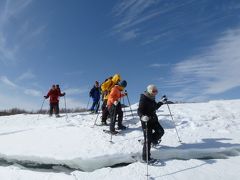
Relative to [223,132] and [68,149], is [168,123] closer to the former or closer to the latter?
[223,132]

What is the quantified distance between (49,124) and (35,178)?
5.96 meters

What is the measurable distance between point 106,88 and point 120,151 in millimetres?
4000

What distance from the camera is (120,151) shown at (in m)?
9.51

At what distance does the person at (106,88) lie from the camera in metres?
12.3

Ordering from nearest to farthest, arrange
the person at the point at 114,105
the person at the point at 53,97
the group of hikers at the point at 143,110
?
the group of hikers at the point at 143,110 → the person at the point at 114,105 → the person at the point at 53,97

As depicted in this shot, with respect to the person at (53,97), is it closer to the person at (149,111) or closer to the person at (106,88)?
the person at (106,88)

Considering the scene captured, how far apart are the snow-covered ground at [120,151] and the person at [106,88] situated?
1.76 ft

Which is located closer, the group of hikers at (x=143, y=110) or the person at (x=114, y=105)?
the group of hikers at (x=143, y=110)

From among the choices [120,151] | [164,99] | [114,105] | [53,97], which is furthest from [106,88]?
[53,97]

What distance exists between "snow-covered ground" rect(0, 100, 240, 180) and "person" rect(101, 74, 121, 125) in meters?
0.54

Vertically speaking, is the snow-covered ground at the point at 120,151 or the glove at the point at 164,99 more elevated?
the glove at the point at 164,99

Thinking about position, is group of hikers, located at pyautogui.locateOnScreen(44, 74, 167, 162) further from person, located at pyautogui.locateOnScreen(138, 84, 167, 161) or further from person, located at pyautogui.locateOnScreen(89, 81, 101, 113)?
person, located at pyautogui.locateOnScreen(89, 81, 101, 113)

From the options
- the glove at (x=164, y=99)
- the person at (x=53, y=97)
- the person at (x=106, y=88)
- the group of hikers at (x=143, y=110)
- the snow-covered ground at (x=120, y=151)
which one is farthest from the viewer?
the person at (x=53, y=97)

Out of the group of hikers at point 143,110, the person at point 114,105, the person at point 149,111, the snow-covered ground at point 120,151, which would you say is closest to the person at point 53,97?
the snow-covered ground at point 120,151
